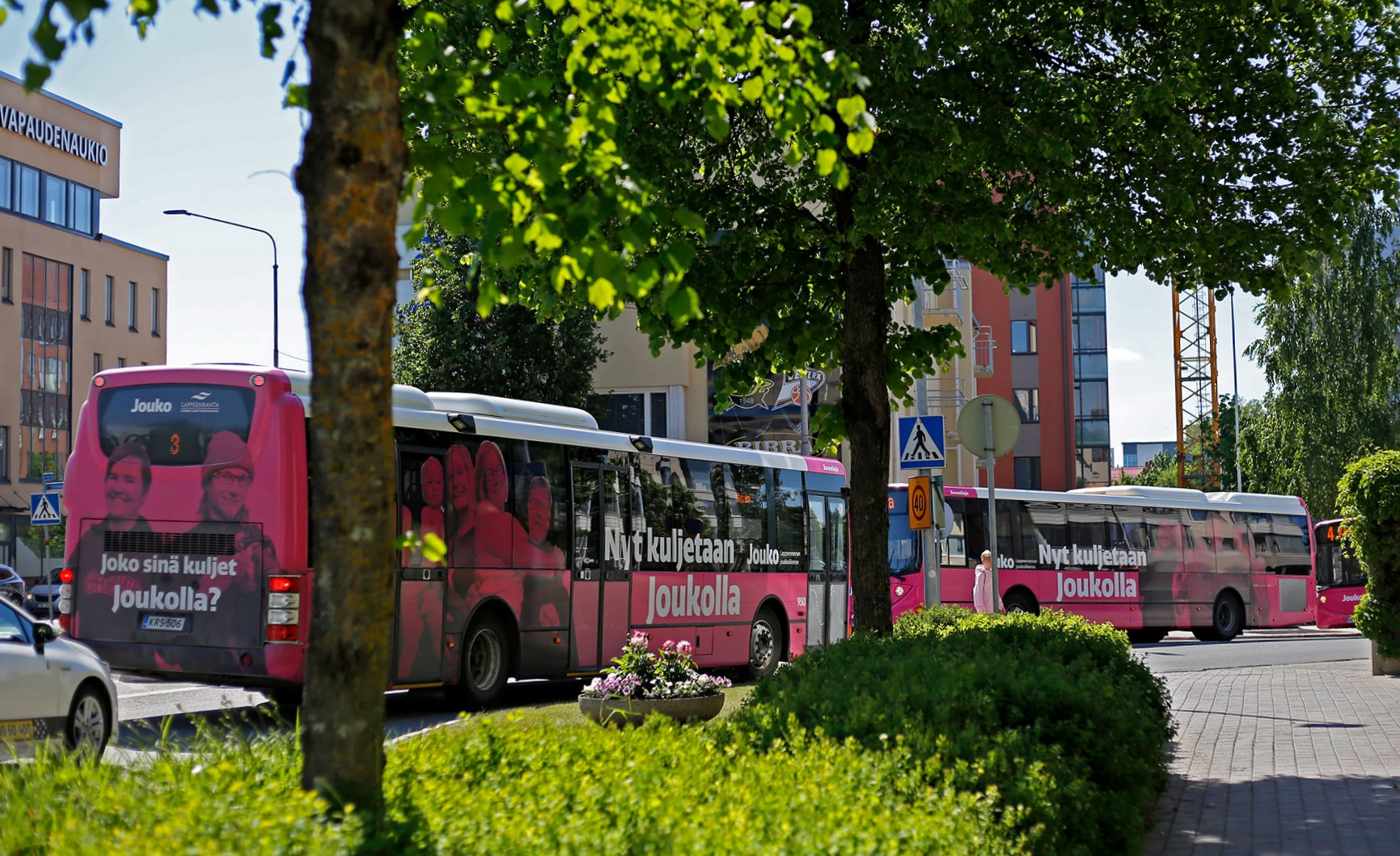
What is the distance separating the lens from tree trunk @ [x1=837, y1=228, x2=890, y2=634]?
41.9 ft

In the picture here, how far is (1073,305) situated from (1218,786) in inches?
3718

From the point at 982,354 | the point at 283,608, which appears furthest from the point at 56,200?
the point at 283,608

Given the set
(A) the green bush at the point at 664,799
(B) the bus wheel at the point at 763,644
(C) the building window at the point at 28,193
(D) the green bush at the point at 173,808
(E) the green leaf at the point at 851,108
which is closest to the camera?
(D) the green bush at the point at 173,808

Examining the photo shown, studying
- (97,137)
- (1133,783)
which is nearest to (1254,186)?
(1133,783)

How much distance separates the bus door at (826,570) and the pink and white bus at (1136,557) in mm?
5170

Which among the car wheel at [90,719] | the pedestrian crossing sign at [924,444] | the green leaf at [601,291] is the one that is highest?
the pedestrian crossing sign at [924,444]

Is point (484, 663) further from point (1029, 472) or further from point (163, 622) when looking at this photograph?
point (1029, 472)

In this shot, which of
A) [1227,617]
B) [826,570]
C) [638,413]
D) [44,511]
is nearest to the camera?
[826,570]

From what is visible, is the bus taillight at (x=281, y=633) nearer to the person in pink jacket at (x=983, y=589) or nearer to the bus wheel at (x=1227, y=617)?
the person in pink jacket at (x=983, y=589)

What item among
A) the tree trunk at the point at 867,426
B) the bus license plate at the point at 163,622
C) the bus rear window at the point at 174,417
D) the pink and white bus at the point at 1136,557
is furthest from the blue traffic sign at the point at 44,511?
the tree trunk at the point at 867,426

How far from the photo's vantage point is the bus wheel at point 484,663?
15.2 meters

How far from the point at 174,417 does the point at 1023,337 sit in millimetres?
78477

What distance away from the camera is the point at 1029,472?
87688 mm

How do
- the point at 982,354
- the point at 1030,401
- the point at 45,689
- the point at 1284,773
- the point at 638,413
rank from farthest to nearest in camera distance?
the point at 1030,401
the point at 982,354
the point at 638,413
the point at 45,689
the point at 1284,773
